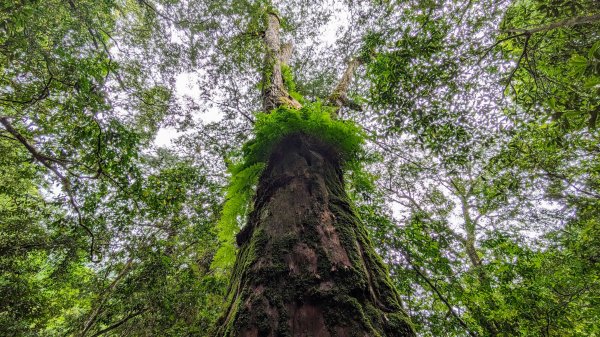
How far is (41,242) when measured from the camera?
20.0 ft

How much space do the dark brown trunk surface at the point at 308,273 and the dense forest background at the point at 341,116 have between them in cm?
100

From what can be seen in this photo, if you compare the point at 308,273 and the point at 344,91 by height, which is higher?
the point at 344,91

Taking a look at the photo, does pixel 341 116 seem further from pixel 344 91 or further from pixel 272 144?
pixel 272 144

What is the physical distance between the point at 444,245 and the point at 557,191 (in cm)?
466

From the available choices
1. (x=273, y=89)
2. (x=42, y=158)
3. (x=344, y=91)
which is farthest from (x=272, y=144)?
(x=42, y=158)

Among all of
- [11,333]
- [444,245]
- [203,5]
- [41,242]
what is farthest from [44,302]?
[444,245]

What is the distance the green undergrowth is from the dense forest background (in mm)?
50

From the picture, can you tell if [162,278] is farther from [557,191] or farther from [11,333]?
[557,191]

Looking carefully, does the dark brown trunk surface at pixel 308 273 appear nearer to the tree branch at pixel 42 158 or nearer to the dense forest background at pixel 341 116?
the dense forest background at pixel 341 116

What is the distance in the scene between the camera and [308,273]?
1450 mm

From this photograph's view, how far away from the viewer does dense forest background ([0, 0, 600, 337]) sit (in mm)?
3525

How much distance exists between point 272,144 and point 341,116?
12.8 feet

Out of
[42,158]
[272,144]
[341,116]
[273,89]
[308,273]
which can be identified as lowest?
[308,273]

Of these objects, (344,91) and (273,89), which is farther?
(344,91)
